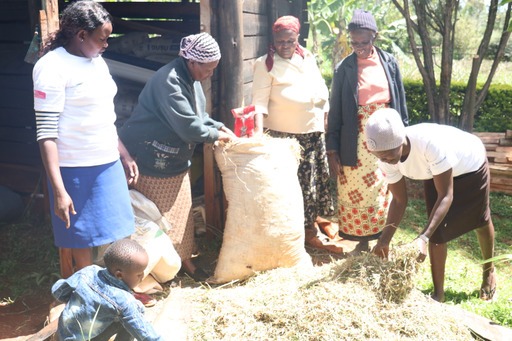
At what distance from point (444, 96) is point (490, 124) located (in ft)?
9.86

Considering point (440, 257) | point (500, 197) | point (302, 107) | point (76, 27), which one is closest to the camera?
point (76, 27)

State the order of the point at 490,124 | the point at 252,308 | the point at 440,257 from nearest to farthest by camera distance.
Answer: the point at 252,308
the point at 440,257
the point at 490,124

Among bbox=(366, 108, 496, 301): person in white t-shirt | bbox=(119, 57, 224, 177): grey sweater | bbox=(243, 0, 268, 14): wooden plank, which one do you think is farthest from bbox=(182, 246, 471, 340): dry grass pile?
bbox=(243, 0, 268, 14): wooden plank

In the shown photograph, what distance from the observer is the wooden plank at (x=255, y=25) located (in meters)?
5.55

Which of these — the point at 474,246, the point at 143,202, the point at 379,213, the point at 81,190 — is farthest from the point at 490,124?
the point at 81,190

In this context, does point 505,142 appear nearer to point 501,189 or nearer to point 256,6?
point 501,189

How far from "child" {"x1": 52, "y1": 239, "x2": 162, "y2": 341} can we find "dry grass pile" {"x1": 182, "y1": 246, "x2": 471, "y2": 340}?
0.70 metres

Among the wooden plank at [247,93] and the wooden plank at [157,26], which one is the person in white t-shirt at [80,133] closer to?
the wooden plank at [247,93]

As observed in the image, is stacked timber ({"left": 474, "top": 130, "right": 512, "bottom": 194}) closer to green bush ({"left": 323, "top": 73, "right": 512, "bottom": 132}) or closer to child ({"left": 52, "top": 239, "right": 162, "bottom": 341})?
green bush ({"left": 323, "top": 73, "right": 512, "bottom": 132})

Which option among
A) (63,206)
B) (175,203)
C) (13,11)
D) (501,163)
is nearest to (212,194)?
(175,203)

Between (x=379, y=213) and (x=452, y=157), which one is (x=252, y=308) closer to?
(x=452, y=157)

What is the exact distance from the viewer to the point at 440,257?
4.05 meters

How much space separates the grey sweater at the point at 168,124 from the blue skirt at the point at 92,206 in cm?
60

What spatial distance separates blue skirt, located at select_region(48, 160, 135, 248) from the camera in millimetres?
3535
